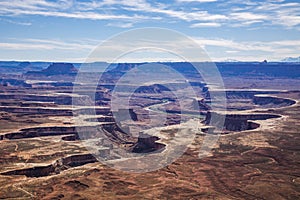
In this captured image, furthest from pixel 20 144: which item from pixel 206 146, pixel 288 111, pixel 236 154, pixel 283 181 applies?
pixel 288 111

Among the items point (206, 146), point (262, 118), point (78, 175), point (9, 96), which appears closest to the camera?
point (78, 175)

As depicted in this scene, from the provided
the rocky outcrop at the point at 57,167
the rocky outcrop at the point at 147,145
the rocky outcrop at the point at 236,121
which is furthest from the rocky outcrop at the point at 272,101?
the rocky outcrop at the point at 57,167

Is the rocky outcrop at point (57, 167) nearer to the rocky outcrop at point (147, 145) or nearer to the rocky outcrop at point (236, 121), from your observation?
the rocky outcrop at point (147, 145)

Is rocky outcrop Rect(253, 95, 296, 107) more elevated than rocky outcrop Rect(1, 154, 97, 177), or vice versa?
A: rocky outcrop Rect(253, 95, 296, 107)

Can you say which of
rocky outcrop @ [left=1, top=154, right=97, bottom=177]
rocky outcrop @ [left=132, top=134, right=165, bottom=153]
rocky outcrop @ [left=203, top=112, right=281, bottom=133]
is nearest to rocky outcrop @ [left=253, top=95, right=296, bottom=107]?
rocky outcrop @ [left=203, top=112, right=281, bottom=133]

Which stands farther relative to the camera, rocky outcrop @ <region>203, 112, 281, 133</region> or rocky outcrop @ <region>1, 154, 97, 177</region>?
rocky outcrop @ <region>203, 112, 281, 133</region>

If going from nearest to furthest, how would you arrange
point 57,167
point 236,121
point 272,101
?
point 57,167 → point 236,121 → point 272,101

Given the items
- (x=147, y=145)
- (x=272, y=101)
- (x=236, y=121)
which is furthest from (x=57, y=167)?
(x=272, y=101)

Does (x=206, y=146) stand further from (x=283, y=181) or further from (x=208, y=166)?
(x=283, y=181)

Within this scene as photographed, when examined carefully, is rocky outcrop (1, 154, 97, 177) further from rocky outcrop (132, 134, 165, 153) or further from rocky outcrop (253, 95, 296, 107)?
rocky outcrop (253, 95, 296, 107)

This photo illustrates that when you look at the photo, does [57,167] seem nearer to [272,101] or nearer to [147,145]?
[147,145]

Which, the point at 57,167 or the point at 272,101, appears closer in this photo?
the point at 57,167
